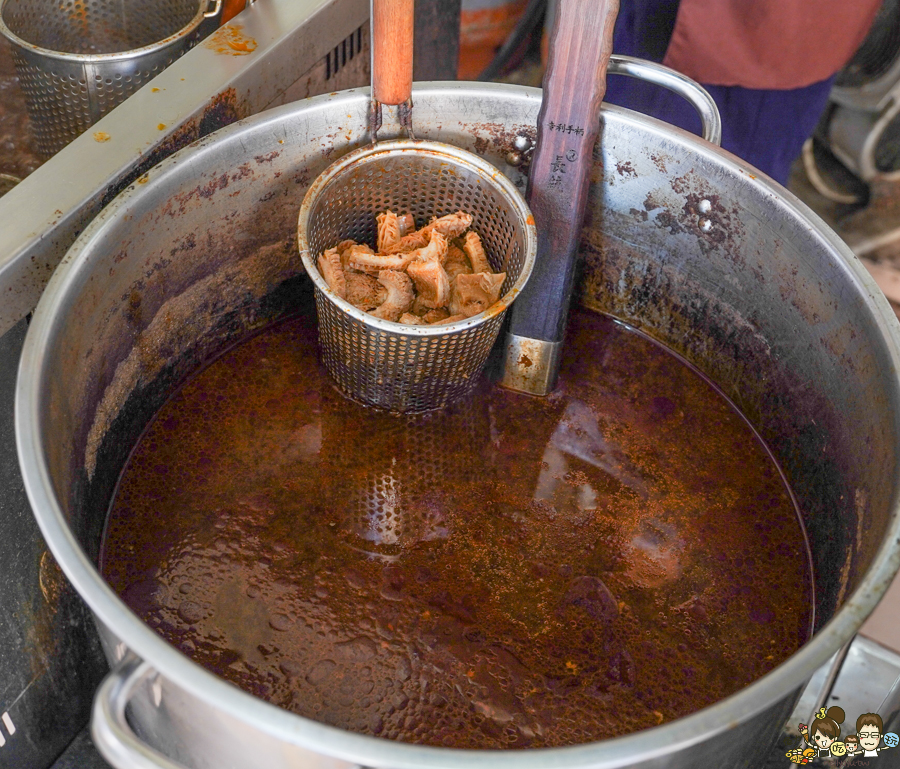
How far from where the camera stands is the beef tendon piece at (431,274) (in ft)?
4.25

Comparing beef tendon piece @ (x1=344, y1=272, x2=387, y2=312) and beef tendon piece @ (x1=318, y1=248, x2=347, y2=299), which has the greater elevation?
beef tendon piece @ (x1=318, y1=248, x2=347, y2=299)

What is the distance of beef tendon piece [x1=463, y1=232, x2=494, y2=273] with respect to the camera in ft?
4.52

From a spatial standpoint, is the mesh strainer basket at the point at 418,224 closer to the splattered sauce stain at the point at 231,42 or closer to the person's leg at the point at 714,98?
the splattered sauce stain at the point at 231,42

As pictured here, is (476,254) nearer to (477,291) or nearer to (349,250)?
(477,291)

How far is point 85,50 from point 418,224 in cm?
71

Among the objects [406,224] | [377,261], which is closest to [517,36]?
[406,224]

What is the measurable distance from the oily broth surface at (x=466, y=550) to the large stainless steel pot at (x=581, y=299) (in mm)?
75

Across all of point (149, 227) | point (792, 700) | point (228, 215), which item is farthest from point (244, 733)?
point (228, 215)

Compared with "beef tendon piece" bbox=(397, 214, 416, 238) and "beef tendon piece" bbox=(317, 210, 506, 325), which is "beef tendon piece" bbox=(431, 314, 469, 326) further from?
"beef tendon piece" bbox=(397, 214, 416, 238)

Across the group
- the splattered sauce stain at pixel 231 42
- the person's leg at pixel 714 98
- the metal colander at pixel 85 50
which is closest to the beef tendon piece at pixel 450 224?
the splattered sauce stain at pixel 231 42

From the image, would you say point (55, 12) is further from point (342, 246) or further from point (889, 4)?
point (889, 4)

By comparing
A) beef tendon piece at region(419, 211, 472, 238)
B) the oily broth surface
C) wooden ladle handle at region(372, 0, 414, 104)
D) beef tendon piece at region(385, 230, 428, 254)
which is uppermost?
wooden ladle handle at region(372, 0, 414, 104)

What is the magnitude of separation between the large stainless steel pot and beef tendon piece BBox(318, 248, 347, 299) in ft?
0.61

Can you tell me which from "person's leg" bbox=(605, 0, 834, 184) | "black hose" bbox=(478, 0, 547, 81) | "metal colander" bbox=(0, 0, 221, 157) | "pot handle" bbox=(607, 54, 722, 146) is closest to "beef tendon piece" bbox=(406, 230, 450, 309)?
"pot handle" bbox=(607, 54, 722, 146)
